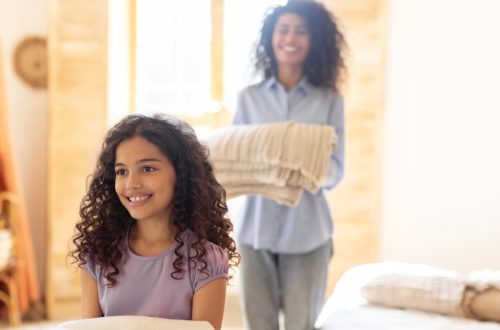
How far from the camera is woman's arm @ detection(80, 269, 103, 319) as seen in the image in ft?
4.27

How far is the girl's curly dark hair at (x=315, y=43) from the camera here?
2043mm

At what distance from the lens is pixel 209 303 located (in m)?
1.23

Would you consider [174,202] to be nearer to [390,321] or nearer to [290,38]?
[390,321]

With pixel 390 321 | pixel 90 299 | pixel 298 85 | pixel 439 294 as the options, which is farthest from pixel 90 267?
pixel 298 85

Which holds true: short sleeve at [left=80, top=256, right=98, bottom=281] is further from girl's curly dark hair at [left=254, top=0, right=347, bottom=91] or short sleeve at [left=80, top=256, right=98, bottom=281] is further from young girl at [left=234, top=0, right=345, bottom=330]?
girl's curly dark hair at [left=254, top=0, right=347, bottom=91]

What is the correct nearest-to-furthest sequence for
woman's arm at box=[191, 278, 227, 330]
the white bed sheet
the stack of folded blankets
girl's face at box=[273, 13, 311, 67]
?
woman's arm at box=[191, 278, 227, 330]
the white bed sheet
the stack of folded blankets
girl's face at box=[273, 13, 311, 67]

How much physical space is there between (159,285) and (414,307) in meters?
0.72

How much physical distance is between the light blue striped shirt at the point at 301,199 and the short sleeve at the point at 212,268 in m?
0.68

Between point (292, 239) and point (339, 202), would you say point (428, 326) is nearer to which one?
point (292, 239)

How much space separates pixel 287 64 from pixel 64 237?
1.74 meters

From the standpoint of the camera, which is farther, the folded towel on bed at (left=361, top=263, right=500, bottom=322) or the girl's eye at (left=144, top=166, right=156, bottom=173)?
the folded towel on bed at (left=361, top=263, right=500, bottom=322)

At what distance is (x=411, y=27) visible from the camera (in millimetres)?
3133

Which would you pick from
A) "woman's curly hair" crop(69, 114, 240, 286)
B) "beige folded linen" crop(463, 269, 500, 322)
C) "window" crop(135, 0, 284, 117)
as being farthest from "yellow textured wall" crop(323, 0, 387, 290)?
"woman's curly hair" crop(69, 114, 240, 286)

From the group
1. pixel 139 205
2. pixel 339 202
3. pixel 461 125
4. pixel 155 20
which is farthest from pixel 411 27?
pixel 139 205
